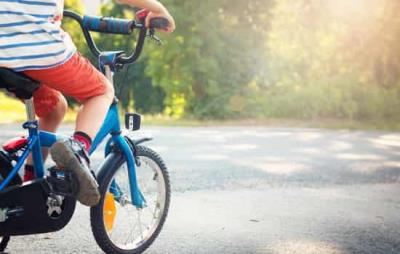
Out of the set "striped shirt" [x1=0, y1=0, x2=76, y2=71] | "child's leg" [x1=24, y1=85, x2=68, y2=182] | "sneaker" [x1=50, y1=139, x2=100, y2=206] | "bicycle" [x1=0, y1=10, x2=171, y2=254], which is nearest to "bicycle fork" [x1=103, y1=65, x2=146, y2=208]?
"bicycle" [x1=0, y1=10, x2=171, y2=254]

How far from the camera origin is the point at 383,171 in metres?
7.60

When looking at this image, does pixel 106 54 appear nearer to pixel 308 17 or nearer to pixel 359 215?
pixel 359 215

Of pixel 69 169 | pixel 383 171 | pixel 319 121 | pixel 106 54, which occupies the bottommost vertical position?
pixel 319 121

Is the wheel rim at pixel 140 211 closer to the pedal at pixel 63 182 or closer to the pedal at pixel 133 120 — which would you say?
the pedal at pixel 133 120

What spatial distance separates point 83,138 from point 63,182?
252 mm

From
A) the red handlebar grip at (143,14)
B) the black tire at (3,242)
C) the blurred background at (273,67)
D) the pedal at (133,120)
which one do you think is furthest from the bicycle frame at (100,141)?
the blurred background at (273,67)

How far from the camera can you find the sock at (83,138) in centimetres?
287

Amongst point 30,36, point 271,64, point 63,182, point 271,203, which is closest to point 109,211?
point 63,182

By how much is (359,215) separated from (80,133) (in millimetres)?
2963

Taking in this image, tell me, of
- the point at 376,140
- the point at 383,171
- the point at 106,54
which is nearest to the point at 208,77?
the point at 376,140

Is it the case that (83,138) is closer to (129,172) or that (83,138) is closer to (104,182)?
(104,182)

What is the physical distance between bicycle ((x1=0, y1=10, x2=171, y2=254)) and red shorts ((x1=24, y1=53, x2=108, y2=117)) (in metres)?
0.09

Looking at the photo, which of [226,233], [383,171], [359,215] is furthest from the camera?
[383,171]

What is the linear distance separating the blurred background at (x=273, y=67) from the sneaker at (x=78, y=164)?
51.4 ft
